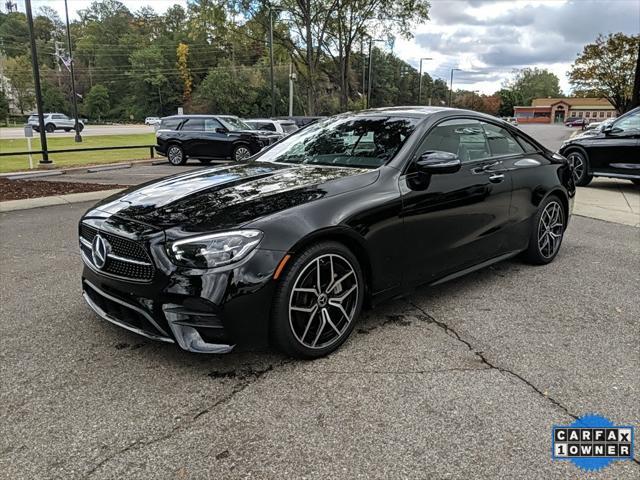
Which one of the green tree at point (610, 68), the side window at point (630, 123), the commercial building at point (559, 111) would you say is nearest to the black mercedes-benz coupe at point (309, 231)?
the side window at point (630, 123)

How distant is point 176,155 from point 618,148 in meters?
13.2

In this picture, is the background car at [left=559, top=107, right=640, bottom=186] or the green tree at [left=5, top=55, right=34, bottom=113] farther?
the green tree at [left=5, top=55, right=34, bottom=113]

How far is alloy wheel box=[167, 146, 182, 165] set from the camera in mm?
17359

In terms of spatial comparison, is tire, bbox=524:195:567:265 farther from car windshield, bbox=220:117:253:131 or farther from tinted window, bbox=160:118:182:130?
tinted window, bbox=160:118:182:130

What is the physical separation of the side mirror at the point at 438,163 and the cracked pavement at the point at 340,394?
1105mm

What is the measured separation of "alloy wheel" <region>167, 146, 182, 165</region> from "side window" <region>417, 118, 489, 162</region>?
1447cm

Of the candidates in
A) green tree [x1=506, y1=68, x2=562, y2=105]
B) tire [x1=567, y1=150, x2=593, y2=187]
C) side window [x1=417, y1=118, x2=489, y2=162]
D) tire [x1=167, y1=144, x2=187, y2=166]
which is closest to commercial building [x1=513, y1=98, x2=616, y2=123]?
green tree [x1=506, y1=68, x2=562, y2=105]

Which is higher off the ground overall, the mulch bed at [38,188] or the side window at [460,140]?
the side window at [460,140]

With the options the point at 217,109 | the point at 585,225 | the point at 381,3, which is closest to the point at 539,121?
the point at 217,109

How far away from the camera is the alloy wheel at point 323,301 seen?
2932 mm

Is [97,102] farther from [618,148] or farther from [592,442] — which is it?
[592,442]

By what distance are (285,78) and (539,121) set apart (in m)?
73.4

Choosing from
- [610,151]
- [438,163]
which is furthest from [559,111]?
[438,163]

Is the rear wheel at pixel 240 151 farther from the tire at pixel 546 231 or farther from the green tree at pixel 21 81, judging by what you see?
the green tree at pixel 21 81
